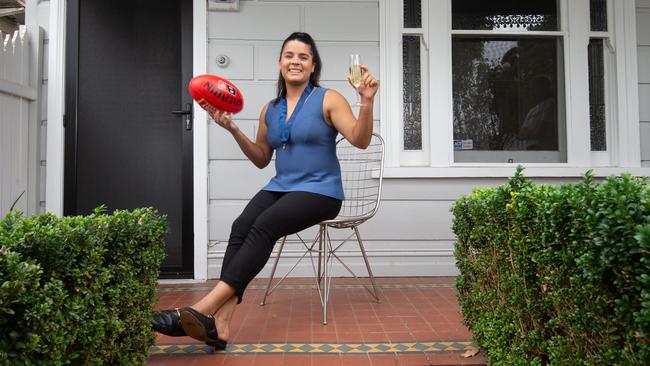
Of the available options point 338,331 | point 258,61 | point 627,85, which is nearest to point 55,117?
point 258,61

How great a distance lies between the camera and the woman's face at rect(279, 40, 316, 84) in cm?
264

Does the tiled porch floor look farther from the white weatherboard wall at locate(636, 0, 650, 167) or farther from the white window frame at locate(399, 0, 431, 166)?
the white weatherboard wall at locate(636, 0, 650, 167)

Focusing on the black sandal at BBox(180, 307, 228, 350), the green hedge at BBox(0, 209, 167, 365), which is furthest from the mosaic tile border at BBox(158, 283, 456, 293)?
the green hedge at BBox(0, 209, 167, 365)

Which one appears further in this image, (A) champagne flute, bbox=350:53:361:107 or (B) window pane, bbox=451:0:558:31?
(B) window pane, bbox=451:0:558:31

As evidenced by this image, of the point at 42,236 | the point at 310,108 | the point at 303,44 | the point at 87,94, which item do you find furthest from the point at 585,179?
the point at 87,94

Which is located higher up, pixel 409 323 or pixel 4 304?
pixel 4 304

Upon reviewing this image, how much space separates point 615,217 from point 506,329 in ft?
2.87

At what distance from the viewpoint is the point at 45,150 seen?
12.8ft

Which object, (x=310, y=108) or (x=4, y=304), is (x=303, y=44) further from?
(x=4, y=304)

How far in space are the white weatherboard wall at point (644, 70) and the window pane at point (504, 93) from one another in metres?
0.68

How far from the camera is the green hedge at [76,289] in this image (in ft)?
3.51

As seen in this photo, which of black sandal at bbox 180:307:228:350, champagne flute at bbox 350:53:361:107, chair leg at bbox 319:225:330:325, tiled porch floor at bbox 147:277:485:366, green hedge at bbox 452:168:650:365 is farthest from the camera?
chair leg at bbox 319:225:330:325

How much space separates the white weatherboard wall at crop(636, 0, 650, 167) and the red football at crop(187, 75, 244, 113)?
355 cm

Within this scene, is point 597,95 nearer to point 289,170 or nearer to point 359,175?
point 359,175
